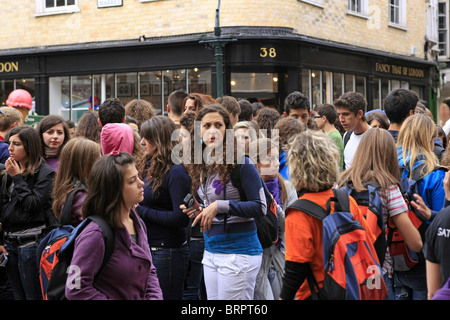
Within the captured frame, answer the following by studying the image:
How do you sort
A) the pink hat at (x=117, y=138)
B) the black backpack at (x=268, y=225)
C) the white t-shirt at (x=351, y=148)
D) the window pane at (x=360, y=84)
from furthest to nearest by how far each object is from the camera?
the window pane at (x=360, y=84)
the white t-shirt at (x=351, y=148)
the pink hat at (x=117, y=138)
the black backpack at (x=268, y=225)

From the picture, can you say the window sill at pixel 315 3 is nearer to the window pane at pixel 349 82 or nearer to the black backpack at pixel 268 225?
the window pane at pixel 349 82

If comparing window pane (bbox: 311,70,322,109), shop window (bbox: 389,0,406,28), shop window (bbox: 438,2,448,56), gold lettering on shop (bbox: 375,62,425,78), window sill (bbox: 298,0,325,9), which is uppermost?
shop window (bbox: 438,2,448,56)

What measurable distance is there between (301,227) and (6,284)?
11.4ft

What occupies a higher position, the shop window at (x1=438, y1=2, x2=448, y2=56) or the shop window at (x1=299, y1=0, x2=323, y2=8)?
the shop window at (x1=438, y1=2, x2=448, y2=56)

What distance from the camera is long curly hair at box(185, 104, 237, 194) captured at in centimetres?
447

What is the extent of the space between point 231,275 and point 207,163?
0.84m

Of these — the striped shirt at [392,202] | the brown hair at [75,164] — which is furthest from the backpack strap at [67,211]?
the striped shirt at [392,202]

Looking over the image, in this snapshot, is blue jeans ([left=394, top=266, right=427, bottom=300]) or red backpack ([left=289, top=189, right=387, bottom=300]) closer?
red backpack ([left=289, top=189, right=387, bottom=300])

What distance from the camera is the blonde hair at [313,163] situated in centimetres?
353

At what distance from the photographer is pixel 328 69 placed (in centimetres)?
1642

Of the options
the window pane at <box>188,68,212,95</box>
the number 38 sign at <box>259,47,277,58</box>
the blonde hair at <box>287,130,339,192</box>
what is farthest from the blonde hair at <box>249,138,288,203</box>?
the window pane at <box>188,68,212,95</box>

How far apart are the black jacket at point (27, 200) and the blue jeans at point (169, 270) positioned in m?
1.02

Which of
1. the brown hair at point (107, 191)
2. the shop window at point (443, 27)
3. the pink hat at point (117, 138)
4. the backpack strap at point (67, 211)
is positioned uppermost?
the shop window at point (443, 27)

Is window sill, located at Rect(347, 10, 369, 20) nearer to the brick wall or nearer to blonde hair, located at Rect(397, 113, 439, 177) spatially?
the brick wall
